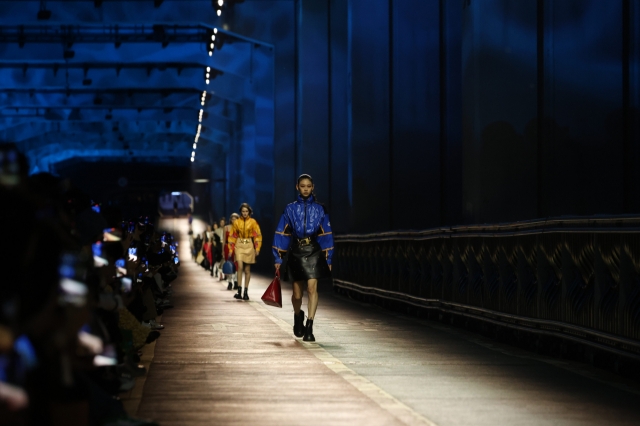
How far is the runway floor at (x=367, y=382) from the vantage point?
26.1 feet

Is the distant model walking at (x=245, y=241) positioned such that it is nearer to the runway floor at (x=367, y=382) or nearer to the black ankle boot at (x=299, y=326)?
the runway floor at (x=367, y=382)

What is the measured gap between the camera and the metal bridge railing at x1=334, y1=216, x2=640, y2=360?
10273mm

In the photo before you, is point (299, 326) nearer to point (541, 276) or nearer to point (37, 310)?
point (541, 276)

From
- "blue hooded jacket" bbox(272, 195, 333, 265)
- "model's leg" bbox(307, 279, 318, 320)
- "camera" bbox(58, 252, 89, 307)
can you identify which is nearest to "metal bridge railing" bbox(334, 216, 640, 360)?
"blue hooded jacket" bbox(272, 195, 333, 265)

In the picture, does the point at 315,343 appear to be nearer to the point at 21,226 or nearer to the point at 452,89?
the point at 21,226

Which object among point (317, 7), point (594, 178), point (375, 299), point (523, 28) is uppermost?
point (317, 7)

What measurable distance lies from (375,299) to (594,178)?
19.4 ft

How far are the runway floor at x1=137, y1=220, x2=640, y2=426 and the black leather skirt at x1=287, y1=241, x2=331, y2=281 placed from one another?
31.2 inches

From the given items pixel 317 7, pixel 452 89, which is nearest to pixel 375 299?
pixel 452 89

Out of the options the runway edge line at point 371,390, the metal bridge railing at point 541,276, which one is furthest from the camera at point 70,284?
the metal bridge railing at point 541,276

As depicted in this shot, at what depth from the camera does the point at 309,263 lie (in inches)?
548

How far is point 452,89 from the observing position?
30.1 meters

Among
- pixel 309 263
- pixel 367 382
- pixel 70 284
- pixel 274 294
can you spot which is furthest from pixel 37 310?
pixel 274 294

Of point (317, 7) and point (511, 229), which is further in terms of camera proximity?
Result: point (317, 7)
